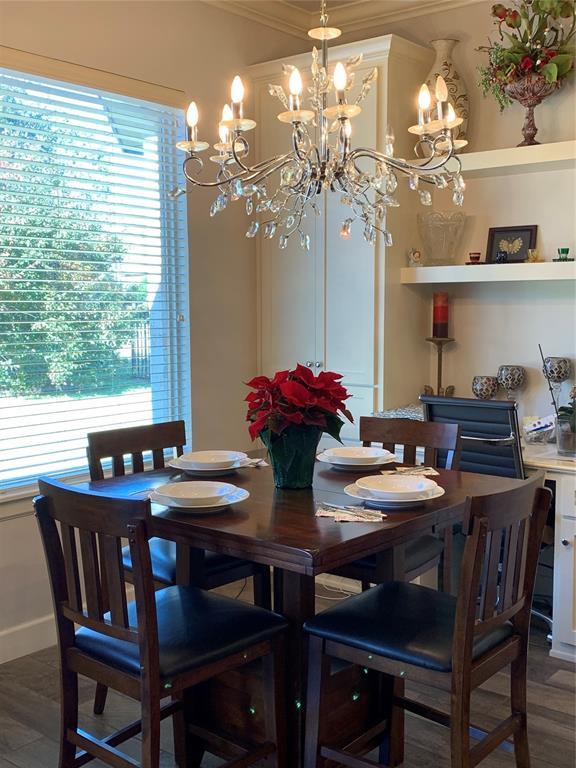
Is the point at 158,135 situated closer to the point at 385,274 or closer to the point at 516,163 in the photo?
the point at 385,274

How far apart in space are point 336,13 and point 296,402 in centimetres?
279

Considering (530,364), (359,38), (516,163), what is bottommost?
(530,364)

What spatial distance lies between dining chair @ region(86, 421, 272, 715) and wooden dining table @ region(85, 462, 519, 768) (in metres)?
0.10

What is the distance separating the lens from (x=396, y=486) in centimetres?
238

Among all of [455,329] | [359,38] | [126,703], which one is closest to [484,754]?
[126,703]

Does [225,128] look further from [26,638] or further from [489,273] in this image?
[26,638]

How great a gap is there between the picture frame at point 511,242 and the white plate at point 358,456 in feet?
4.71

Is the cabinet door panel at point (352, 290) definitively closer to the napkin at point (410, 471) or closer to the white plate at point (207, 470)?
the napkin at point (410, 471)

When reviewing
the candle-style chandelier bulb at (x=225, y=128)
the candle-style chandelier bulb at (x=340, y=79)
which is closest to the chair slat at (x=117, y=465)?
the candle-style chandelier bulb at (x=225, y=128)

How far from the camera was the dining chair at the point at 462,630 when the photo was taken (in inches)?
75.4

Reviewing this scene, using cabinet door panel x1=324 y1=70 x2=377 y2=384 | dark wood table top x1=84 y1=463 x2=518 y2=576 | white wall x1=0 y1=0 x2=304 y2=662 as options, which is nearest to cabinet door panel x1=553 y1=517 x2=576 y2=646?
dark wood table top x1=84 y1=463 x2=518 y2=576

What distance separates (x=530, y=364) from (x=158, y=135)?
2092 mm

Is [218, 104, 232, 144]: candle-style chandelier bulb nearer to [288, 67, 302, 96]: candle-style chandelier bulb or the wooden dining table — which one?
[288, 67, 302, 96]: candle-style chandelier bulb

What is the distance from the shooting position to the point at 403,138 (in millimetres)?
3857
